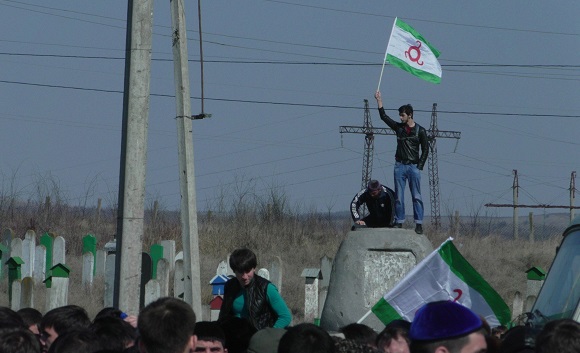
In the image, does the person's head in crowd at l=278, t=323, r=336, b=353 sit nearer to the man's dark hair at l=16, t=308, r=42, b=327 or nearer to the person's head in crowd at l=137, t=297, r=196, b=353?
the person's head in crowd at l=137, t=297, r=196, b=353

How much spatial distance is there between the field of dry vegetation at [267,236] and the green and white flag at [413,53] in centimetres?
918

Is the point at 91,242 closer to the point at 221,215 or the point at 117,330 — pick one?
the point at 221,215

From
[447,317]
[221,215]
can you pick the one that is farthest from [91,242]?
[447,317]

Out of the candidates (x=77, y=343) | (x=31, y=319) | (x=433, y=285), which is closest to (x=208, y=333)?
(x=77, y=343)

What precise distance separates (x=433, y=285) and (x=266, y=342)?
240 centimetres

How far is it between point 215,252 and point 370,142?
21.0 meters

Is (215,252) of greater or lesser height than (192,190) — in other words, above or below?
below

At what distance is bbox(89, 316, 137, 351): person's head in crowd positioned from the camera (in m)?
5.76

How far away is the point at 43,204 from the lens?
106 ft

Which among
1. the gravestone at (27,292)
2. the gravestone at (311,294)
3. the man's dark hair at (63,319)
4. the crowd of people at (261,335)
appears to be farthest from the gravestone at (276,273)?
the man's dark hair at (63,319)

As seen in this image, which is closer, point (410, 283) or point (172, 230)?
point (410, 283)

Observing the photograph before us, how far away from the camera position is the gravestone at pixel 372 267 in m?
13.2

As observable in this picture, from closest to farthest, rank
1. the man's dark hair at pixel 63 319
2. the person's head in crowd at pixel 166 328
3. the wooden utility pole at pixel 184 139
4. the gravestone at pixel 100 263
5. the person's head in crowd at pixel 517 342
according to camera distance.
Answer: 1. the person's head in crowd at pixel 166 328
2. the person's head in crowd at pixel 517 342
3. the man's dark hair at pixel 63 319
4. the wooden utility pole at pixel 184 139
5. the gravestone at pixel 100 263

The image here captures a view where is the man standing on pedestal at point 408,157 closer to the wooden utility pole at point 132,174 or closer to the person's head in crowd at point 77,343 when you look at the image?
the wooden utility pole at point 132,174
